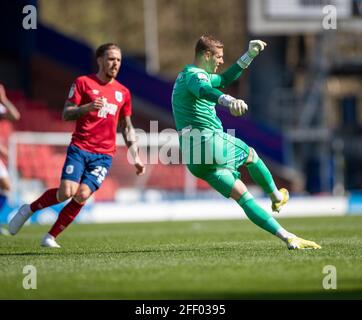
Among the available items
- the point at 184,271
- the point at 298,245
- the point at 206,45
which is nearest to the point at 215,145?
the point at 206,45

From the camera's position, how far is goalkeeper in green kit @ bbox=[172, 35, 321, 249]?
30.8 ft

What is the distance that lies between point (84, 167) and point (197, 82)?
1764mm

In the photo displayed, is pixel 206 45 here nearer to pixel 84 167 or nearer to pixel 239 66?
pixel 239 66

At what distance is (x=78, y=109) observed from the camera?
9.91 m

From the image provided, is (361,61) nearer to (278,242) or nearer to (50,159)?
(50,159)

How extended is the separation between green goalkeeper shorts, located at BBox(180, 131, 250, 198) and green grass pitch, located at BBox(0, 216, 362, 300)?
Result: 0.73 metres

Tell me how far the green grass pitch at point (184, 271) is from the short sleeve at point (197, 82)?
5.23 ft

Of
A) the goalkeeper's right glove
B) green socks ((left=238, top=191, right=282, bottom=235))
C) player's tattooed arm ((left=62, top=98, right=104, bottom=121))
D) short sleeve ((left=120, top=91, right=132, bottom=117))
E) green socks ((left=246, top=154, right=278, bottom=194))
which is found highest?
short sleeve ((left=120, top=91, right=132, bottom=117))

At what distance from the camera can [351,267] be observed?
26.5 feet

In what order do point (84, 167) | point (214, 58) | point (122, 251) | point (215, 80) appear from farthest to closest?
1. point (84, 167)
2. point (122, 251)
3. point (215, 80)
4. point (214, 58)

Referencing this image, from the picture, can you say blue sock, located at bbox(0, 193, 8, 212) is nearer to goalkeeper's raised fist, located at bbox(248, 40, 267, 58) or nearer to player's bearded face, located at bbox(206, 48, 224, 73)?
player's bearded face, located at bbox(206, 48, 224, 73)

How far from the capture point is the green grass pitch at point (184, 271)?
271 inches

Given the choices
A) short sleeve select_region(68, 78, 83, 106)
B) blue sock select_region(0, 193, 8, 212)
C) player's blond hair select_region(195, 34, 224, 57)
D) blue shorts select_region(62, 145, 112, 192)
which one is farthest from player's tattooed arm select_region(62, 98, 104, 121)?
blue sock select_region(0, 193, 8, 212)
